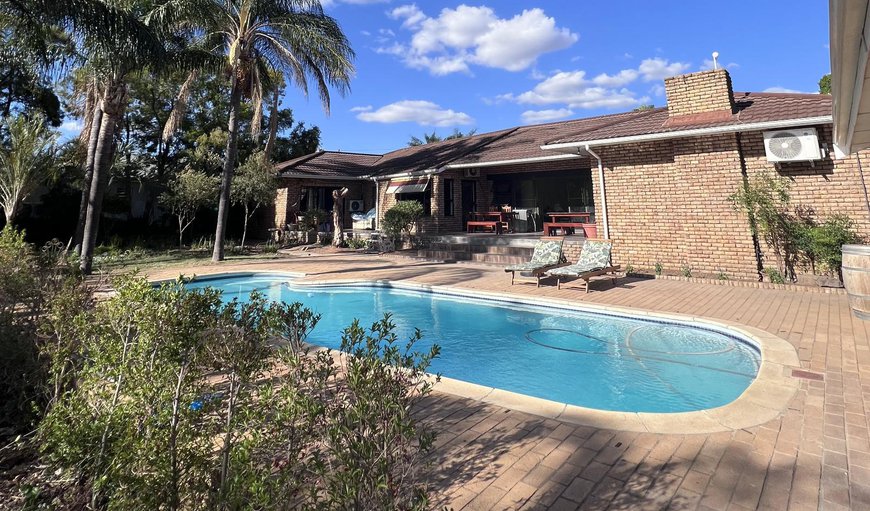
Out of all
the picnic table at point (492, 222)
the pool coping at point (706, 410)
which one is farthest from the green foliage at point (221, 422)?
the picnic table at point (492, 222)

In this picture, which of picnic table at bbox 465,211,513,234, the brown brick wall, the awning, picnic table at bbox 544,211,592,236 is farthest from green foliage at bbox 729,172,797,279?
the brown brick wall

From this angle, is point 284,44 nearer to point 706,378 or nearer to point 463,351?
point 463,351

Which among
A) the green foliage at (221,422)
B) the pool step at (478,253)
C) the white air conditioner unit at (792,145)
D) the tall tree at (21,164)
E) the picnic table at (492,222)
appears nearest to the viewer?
the green foliage at (221,422)

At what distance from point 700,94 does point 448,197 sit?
12611 millimetres

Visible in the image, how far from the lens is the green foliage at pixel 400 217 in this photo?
20.1 metres

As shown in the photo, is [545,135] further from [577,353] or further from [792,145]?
[577,353]

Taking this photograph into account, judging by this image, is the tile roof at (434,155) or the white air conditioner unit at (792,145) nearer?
the white air conditioner unit at (792,145)

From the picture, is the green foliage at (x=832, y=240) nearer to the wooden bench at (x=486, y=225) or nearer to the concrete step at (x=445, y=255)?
the concrete step at (x=445, y=255)

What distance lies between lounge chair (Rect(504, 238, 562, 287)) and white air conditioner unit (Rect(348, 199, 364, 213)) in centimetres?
1688

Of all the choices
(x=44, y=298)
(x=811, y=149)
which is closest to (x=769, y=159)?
(x=811, y=149)

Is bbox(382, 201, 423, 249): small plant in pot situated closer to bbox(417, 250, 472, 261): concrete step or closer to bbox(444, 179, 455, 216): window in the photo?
bbox(444, 179, 455, 216): window

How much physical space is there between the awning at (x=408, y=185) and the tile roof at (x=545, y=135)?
59cm

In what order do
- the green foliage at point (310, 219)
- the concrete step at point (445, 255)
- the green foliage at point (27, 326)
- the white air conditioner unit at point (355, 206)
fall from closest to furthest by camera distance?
the green foliage at point (27, 326) < the concrete step at point (445, 255) < the green foliage at point (310, 219) < the white air conditioner unit at point (355, 206)

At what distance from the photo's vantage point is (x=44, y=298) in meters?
4.65
